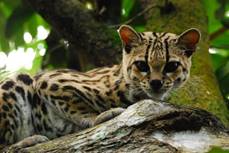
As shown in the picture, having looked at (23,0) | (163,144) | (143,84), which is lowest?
(163,144)

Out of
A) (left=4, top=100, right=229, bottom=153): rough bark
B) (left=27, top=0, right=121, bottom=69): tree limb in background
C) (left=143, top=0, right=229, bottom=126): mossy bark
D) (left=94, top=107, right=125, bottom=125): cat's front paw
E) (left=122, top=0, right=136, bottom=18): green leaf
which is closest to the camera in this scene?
(left=4, top=100, right=229, bottom=153): rough bark

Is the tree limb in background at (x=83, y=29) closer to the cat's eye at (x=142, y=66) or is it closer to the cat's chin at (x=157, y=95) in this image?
the cat's eye at (x=142, y=66)

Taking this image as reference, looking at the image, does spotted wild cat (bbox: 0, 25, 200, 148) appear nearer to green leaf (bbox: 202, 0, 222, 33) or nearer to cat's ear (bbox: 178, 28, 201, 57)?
cat's ear (bbox: 178, 28, 201, 57)

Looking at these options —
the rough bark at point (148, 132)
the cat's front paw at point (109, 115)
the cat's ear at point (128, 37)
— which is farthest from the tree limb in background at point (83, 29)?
the rough bark at point (148, 132)

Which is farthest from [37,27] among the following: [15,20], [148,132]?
[148,132]

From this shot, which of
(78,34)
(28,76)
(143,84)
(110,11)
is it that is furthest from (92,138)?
(110,11)

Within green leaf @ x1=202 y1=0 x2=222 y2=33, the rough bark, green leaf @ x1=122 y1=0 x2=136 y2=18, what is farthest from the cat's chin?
green leaf @ x1=202 y1=0 x2=222 y2=33

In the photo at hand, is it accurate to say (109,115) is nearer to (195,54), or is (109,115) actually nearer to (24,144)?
(24,144)

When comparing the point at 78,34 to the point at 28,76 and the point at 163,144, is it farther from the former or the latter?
the point at 163,144

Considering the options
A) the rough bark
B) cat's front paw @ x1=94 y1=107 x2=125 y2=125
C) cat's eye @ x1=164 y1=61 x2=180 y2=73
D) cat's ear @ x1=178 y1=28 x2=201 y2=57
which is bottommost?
the rough bark
